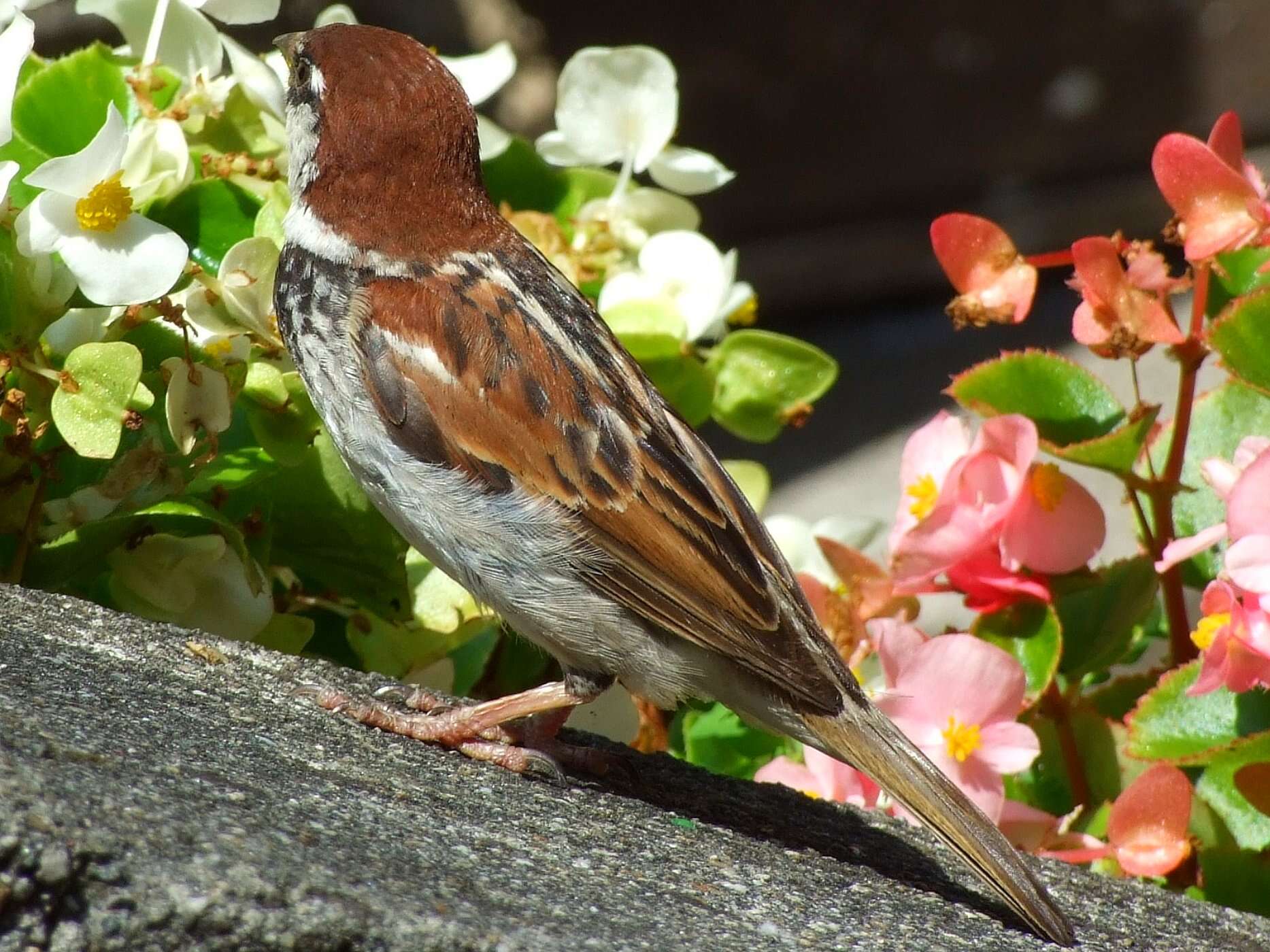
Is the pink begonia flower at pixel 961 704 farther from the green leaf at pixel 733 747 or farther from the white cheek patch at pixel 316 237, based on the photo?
the white cheek patch at pixel 316 237

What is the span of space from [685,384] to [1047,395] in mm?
506

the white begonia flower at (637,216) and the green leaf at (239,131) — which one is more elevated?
the white begonia flower at (637,216)

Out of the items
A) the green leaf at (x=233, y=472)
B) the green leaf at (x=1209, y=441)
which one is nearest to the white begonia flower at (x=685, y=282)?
the green leaf at (x=233, y=472)

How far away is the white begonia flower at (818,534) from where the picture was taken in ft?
8.71

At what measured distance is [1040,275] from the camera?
751 cm

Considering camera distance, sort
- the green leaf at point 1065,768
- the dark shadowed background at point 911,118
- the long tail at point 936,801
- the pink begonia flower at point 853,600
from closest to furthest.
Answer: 1. the long tail at point 936,801
2. the green leaf at point 1065,768
3. the pink begonia flower at point 853,600
4. the dark shadowed background at point 911,118

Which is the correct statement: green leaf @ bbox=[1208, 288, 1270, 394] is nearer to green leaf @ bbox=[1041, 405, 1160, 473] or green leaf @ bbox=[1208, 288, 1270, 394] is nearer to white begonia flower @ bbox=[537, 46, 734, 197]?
green leaf @ bbox=[1041, 405, 1160, 473]

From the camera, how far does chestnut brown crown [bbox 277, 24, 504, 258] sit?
7.22 ft

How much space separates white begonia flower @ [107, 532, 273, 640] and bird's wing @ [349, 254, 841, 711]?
0.87ft

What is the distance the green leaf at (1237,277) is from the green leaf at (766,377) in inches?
20.8

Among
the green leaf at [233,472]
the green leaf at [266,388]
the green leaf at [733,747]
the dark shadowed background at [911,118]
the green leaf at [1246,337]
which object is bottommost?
the green leaf at [733,747]

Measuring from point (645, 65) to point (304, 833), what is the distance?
1.48m

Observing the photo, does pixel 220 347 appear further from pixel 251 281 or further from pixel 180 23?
pixel 180 23

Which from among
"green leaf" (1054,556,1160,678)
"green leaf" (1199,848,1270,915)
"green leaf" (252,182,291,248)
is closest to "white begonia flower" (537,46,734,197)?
"green leaf" (252,182,291,248)
